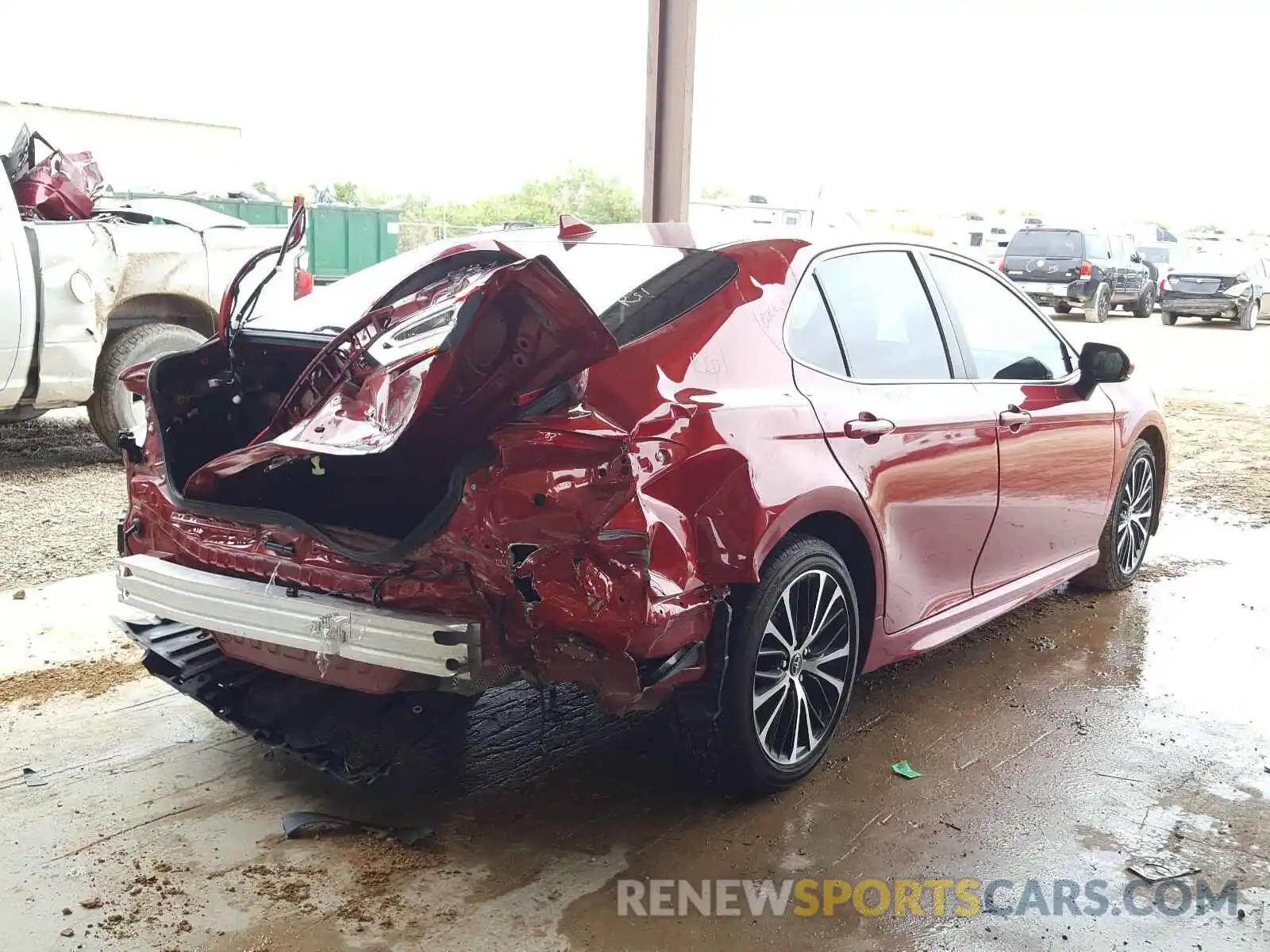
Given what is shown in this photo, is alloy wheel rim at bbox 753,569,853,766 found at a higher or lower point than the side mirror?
lower

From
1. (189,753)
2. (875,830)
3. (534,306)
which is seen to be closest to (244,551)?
(189,753)

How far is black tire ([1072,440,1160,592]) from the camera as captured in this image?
5551 mm

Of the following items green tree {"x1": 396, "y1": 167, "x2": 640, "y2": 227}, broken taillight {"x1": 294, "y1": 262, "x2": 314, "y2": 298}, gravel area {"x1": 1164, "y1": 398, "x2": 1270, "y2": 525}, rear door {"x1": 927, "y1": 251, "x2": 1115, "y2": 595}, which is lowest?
gravel area {"x1": 1164, "y1": 398, "x2": 1270, "y2": 525}

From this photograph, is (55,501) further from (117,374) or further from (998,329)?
(998,329)

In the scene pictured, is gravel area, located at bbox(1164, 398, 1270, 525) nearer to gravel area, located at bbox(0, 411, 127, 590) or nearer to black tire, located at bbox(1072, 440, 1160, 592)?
black tire, located at bbox(1072, 440, 1160, 592)

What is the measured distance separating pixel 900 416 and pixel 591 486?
4.31ft

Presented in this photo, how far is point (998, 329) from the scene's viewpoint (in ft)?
15.1

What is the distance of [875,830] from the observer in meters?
3.45

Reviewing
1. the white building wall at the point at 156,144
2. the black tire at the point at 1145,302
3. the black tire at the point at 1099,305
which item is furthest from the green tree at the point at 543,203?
the white building wall at the point at 156,144

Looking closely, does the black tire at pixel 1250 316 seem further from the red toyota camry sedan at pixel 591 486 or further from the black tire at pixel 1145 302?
the red toyota camry sedan at pixel 591 486

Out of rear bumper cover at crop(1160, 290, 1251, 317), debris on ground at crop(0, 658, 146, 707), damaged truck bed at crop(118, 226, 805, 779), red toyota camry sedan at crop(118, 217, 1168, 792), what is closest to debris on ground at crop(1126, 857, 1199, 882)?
red toyota camry sedan at crop(118, 217, 1168, 792)

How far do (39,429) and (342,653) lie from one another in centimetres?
767

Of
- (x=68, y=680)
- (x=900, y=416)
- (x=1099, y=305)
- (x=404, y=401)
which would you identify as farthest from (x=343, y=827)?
(x=1099, y=305)

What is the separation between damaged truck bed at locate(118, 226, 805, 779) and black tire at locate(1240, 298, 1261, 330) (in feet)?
71.6
